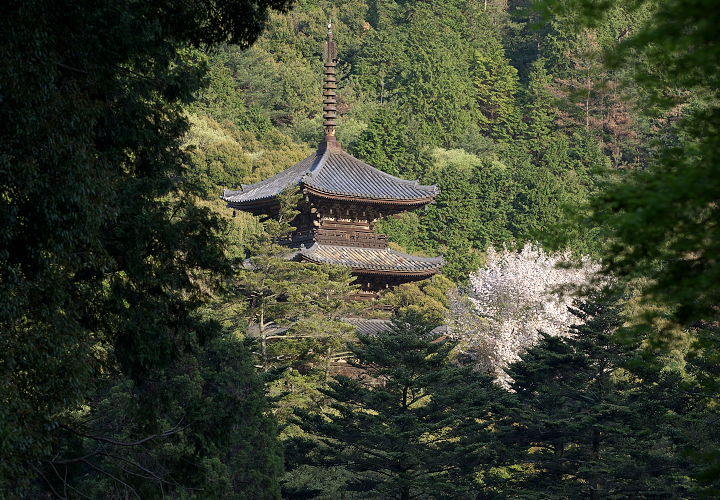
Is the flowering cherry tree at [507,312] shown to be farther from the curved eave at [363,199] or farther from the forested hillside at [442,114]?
the curved eave at [363,199]

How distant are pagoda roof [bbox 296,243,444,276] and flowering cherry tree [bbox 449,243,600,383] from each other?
16.2 ft

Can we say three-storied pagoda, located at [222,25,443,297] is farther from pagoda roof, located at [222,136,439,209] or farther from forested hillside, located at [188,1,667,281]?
forested hillside, located at [188,1,667,281]

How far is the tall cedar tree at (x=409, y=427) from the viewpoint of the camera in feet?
68.4

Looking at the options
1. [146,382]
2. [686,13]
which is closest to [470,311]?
[146,382]

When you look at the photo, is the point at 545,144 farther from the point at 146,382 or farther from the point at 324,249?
the point at 146,382

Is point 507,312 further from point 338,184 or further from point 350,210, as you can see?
point 338,184

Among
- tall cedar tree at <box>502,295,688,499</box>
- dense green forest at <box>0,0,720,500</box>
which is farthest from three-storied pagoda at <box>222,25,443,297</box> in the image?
tall cedar tree at <box>502,295,688,499</box>

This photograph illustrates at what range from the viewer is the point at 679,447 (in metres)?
18.8

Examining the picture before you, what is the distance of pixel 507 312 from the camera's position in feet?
139

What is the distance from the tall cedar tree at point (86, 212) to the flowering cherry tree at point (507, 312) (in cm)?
2641

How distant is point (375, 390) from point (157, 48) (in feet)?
35.2

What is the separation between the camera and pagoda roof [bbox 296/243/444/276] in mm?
34938

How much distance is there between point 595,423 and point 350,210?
664 inches

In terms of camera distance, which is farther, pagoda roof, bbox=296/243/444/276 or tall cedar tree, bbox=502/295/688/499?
pagoda roof, bbox=296/243/444/276
